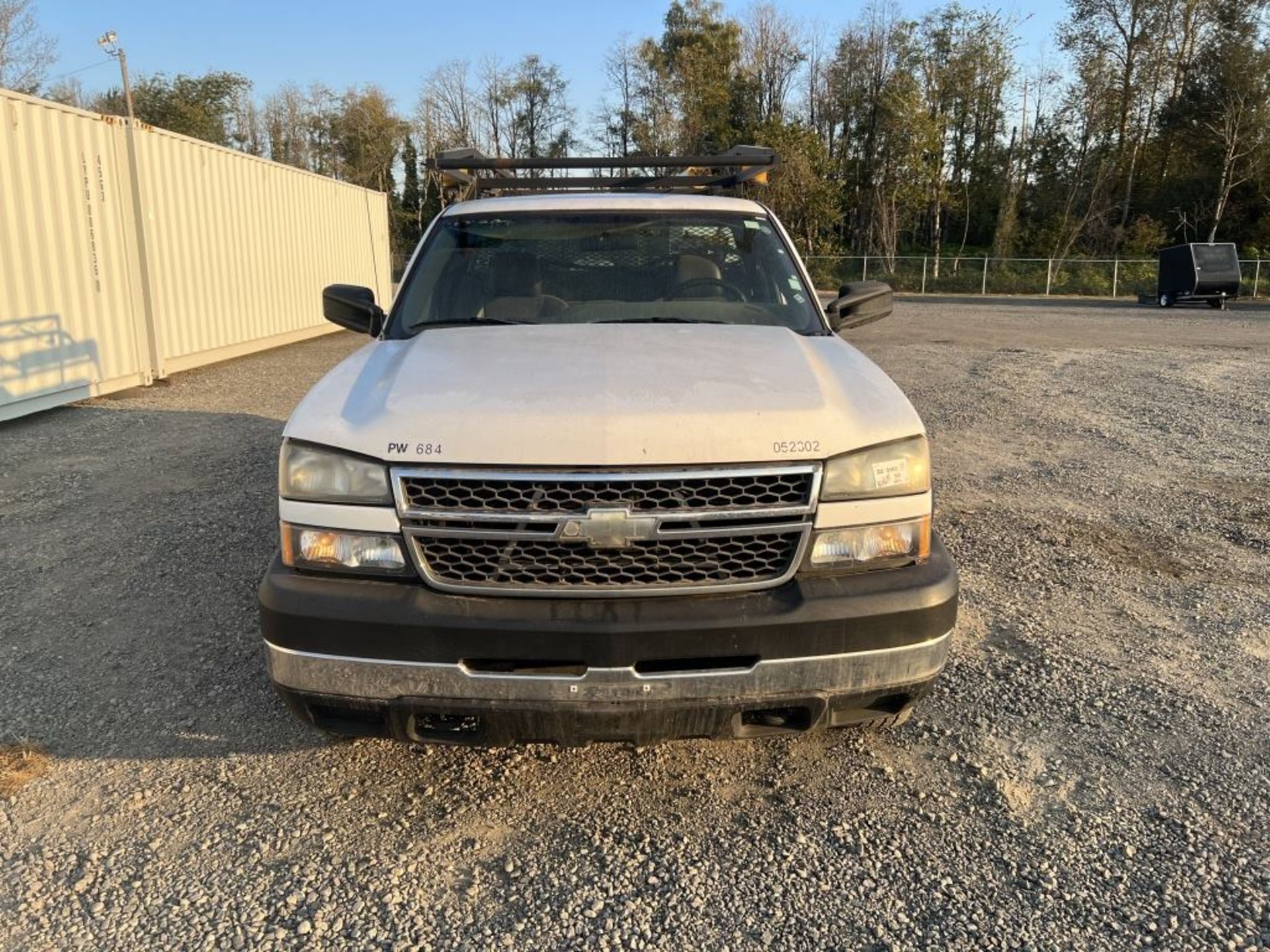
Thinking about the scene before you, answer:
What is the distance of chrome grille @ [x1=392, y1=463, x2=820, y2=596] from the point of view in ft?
7.81

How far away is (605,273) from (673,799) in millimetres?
2264

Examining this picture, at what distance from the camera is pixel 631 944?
222 cm

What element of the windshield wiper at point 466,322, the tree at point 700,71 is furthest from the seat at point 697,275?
the tree at point 700,71

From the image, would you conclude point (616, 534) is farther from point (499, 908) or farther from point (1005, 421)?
point (1005, 421)

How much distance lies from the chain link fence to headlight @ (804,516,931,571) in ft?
122

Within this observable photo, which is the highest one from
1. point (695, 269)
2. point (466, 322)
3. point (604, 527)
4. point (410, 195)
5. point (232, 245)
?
point (410, 195)

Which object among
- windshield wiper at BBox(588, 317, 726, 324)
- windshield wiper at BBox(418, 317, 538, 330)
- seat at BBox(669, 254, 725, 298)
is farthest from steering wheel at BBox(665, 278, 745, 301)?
windshield wiper at BBox(418, 317, 538, 330)

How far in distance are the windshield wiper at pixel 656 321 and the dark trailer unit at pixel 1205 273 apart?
31.2 meters

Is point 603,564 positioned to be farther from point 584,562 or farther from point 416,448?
point 416,448

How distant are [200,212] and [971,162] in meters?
45.7

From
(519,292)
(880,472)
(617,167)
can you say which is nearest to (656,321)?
(519,292)

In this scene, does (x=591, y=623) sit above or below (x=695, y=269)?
below

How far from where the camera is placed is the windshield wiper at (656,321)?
359 centimetres

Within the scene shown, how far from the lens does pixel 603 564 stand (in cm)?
243
